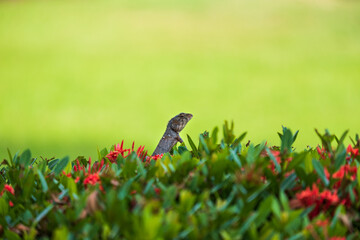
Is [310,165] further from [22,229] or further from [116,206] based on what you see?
[22,229]

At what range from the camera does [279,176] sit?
2.37m

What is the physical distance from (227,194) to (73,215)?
700 millimetres

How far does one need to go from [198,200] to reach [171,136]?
1869 mm

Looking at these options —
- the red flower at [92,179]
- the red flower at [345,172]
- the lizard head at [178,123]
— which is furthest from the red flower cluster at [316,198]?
the lizard head at [178,123]

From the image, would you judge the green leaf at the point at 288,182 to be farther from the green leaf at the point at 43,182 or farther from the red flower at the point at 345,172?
the green leaf at the point at 43,182

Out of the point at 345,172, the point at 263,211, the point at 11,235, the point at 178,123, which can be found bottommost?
the point at 11,235

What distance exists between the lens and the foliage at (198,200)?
1.96 m

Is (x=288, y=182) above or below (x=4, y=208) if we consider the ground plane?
above

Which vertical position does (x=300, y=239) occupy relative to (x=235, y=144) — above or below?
below

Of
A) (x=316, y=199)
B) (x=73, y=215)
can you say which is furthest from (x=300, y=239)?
(x=73, y=215)

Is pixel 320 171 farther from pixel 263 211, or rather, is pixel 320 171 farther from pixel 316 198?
pixel 263 211

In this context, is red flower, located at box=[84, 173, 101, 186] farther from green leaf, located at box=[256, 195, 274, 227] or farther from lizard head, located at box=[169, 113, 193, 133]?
lizard head, located at box=[169, 113, 193, 133]

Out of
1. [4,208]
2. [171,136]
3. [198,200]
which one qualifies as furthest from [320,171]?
[171,136]

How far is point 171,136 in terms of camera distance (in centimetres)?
404
